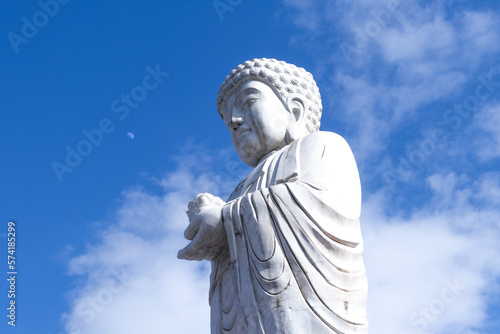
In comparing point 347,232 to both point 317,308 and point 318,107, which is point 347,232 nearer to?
point 317,308

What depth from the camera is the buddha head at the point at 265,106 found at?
7.59m

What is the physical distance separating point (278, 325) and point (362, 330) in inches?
29.0

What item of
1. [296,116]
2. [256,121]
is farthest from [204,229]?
[296,116]

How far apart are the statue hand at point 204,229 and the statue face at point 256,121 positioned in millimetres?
1040

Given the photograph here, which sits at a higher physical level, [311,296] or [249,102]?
[249,102]

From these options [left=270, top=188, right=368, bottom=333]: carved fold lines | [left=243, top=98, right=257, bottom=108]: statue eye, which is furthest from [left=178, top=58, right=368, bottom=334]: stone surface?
[left=243, top=98, right=257, bottom=108]: statue eye

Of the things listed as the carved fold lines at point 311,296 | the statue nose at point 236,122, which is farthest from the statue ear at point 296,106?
the carved fold lines at point 311,296

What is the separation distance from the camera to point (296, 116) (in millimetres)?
7887

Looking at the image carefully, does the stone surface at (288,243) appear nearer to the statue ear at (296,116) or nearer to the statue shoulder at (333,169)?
the statue shoulder at (333,169)

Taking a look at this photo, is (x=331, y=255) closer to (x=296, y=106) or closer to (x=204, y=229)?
(x=204, y=229)

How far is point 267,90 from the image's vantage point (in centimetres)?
781

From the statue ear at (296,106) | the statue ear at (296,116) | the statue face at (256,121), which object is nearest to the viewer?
the statue face at (256,121)

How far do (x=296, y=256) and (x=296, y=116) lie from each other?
2.30 metres

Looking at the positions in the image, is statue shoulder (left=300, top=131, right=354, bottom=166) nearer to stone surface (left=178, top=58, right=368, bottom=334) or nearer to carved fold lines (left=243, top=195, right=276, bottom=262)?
stone surface (left=178, top=58, right=368, bottom=334)
